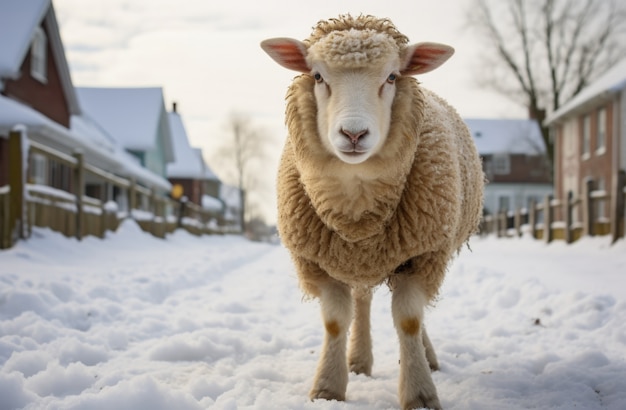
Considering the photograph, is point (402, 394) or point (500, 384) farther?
point (500, 384)

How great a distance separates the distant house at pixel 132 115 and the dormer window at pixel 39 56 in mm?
10700

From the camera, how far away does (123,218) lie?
14711 millimetres

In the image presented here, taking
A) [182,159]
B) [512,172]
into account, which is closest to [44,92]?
[182,159]

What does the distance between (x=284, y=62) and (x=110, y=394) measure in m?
1.90

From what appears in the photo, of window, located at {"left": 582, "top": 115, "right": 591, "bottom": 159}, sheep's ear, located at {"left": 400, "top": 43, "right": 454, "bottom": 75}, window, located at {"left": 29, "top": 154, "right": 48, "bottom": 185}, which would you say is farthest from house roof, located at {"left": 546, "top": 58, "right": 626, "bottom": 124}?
sheep's ear, located at {"left": 400, "top": 43, "right": 454, "bottom": 75}

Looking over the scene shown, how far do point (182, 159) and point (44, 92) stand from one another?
22911mm

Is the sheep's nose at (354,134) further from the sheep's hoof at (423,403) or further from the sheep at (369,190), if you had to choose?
the sheep's hoof at (423,403)

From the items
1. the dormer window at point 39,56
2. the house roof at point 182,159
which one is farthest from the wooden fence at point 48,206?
the house roof at point 182,159

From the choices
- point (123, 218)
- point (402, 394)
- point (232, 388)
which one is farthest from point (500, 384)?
point (123, 218)

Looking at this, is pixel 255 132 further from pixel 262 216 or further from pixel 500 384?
pixel 500 384

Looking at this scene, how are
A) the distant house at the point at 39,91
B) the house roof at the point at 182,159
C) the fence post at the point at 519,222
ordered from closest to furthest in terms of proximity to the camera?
the distant house at the point at 39,91 → the fence post at the point at 519,222 → the house roof at the point at 182,159

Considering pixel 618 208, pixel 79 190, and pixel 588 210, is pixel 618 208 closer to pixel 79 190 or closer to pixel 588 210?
pixel 588 210

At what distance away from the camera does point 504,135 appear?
44.3 meters

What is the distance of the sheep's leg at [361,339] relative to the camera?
388 cm
